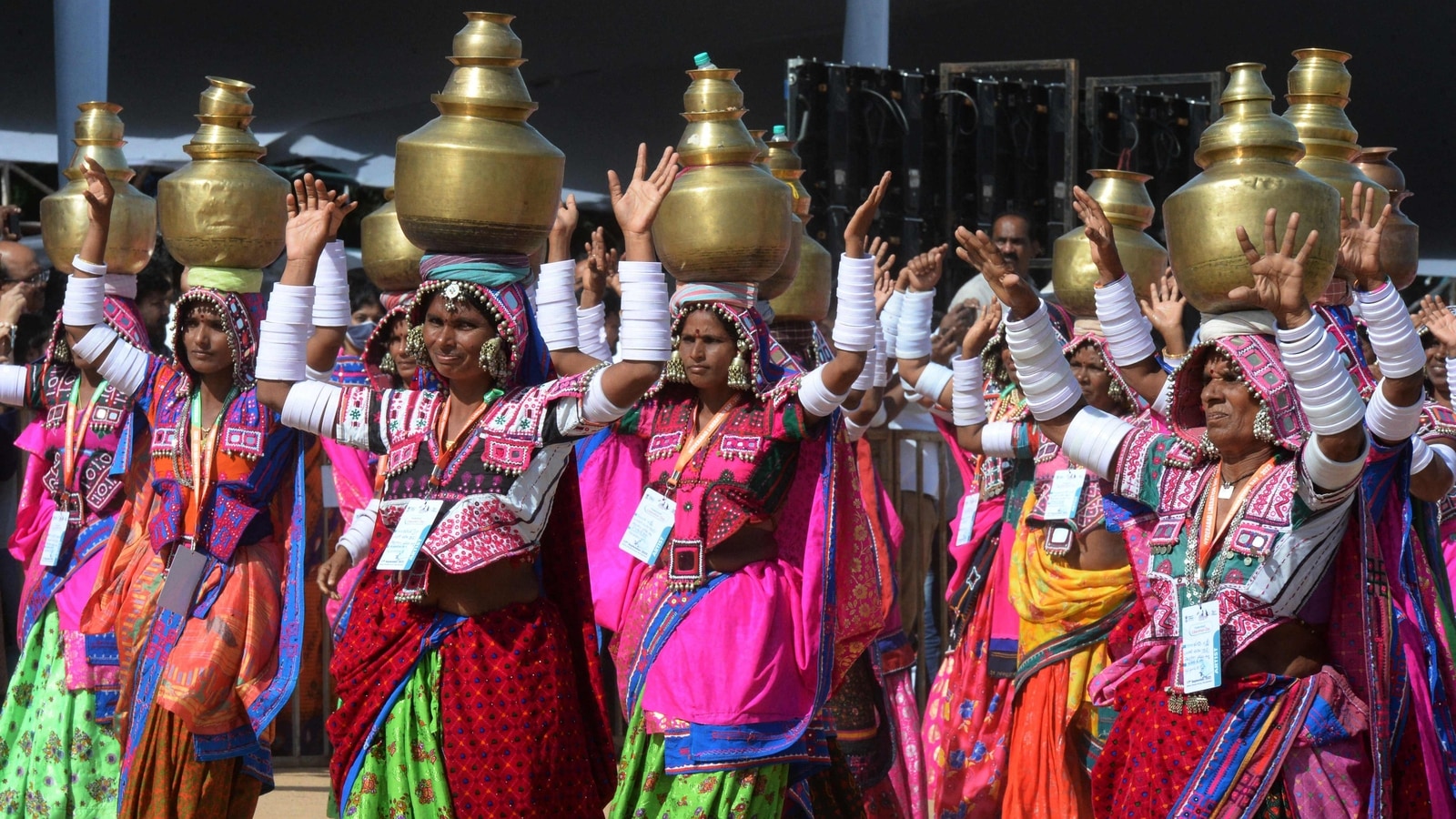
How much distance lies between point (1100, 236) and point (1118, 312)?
11.0 inches

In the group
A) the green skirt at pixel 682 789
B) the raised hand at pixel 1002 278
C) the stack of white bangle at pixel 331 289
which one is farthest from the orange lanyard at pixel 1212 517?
the stack of white bangle at pixel 331 289

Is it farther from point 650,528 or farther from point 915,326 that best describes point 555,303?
point 915,326

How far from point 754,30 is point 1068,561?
868cm

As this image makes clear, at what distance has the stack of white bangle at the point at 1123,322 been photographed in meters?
5.42

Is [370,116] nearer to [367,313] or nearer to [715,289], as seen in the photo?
[367,313]

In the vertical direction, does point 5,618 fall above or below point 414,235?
below

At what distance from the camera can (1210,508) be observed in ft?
15.9

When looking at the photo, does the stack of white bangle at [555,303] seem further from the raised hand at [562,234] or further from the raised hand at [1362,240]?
the raised hand at [1362,240]

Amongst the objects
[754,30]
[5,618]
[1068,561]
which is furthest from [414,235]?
[754,30]

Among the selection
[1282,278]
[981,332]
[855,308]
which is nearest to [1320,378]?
[1282,278]

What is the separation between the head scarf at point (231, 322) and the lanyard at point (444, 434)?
141 cm

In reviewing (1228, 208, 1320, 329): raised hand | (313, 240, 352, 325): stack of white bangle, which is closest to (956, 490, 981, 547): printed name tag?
(313, 240, 352, 325): stack of white bangle

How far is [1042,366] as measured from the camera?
521 centimetres

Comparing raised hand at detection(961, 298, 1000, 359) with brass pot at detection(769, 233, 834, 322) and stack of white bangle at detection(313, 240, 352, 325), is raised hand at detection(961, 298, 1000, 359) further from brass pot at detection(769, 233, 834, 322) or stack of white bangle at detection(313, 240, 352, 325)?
stack of white bangle at detection(313, 240, 352, 325)
